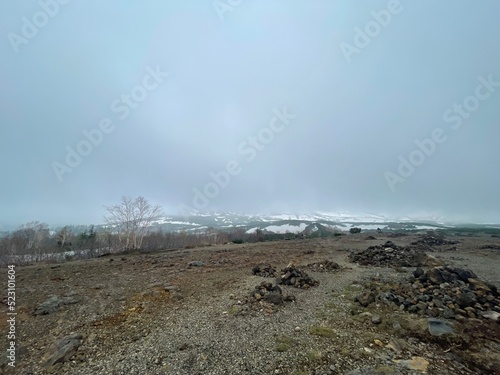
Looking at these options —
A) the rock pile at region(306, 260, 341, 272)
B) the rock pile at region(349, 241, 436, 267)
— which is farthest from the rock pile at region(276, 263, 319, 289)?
the rock pile at region(349, 241, 436, 267)

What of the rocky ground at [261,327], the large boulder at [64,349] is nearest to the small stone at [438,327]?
the rocky ground at [261,327]

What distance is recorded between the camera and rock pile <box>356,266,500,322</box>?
9.08m

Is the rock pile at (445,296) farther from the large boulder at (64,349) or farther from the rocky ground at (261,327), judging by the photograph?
the large boulder at (64,349)

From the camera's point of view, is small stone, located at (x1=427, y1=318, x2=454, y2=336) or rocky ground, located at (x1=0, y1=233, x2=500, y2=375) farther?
small stone, located at (x1=427, y1=318, x2=454, y2=336)

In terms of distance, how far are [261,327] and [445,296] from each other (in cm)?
849

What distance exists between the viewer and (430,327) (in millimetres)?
7840

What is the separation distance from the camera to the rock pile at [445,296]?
908cm

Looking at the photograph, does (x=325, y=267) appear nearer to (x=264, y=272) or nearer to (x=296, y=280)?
(x=264, y=272)

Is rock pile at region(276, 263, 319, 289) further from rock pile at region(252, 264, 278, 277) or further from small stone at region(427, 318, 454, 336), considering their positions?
small stone at region(427, 318, 454, 336)

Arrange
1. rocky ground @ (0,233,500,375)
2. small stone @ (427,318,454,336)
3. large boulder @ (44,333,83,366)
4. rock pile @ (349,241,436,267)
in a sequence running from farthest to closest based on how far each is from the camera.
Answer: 1. rock pile @ (349,241,436,267)
2. small stone @ (427,318,454,336)
3. large boulder @ (44,333,83,366)
4. rocky ground @ (0,233,500,375)

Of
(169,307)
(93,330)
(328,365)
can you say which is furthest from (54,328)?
(328,365)

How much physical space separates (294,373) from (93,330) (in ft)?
22.6

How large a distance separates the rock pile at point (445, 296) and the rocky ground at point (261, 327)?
47mm

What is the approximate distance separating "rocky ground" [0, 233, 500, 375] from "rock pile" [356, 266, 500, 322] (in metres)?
0.05
